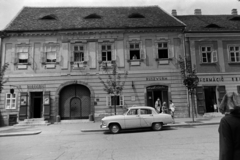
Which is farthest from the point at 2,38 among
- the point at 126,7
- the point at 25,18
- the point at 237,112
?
the point at 237,112

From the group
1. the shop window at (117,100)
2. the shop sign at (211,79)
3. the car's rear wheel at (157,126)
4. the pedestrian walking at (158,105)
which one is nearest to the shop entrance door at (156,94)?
the pedestrian walking at (158,105)

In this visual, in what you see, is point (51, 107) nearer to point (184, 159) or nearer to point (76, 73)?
Answer: point (76, 73)

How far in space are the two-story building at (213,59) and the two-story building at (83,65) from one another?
1.42 metres

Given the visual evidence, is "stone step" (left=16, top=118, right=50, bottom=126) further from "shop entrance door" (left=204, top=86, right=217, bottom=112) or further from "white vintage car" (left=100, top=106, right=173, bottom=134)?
"shop entrance door" (left=204, top=86, right=217, bottom=112)

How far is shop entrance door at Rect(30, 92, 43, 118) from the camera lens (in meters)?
18.5

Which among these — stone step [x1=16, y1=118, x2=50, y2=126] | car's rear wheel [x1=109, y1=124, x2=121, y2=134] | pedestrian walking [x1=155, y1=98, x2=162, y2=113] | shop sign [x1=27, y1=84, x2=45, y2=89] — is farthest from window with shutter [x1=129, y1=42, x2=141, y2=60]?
stone step [x1=16, y1=118, x2=50, y2=126]

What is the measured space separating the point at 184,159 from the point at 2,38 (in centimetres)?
1967

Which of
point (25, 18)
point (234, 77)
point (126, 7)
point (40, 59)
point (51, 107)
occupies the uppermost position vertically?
point (126, 7)

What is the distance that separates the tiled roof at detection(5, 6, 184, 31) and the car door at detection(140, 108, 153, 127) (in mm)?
10003

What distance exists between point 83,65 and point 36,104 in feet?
19.0

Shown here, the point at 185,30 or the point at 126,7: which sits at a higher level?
the point at 126,7

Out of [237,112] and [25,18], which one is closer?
[237,112]

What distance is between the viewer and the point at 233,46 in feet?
65.0

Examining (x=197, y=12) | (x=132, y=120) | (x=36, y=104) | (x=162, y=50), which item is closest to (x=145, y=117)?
(x=132, y=120)
